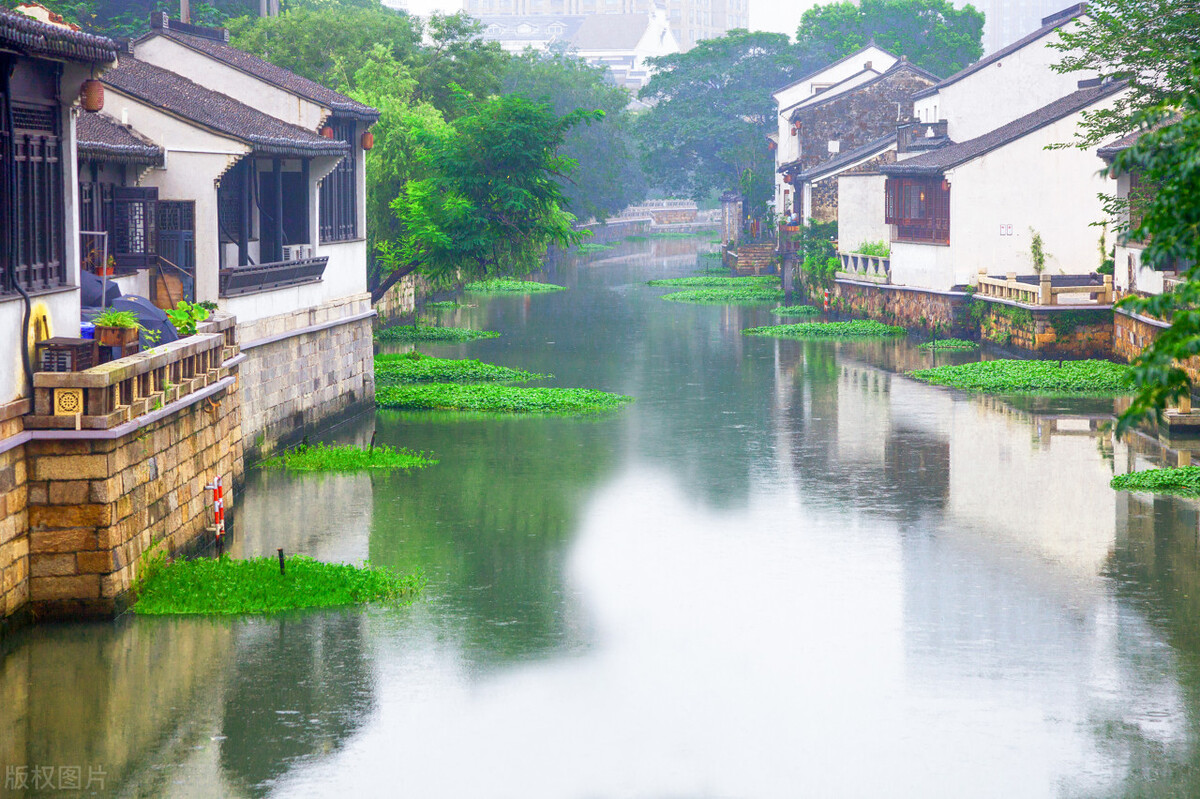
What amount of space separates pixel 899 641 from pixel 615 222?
383ft

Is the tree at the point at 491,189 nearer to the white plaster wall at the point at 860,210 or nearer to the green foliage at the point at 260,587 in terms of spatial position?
the white plaster wall at the point at 860,210

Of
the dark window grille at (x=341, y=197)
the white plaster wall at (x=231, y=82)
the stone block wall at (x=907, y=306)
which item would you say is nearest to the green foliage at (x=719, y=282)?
the stone block wall at (x=907, y=306)

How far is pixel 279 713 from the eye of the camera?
1402 centimetres

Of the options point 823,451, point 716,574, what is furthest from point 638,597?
point 823,451

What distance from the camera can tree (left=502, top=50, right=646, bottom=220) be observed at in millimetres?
92688

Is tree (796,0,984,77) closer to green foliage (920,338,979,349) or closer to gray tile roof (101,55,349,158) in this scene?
green foliage (920,338,979,349)

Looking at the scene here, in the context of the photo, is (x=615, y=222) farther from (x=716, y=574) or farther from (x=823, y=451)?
(x=716, y=574)

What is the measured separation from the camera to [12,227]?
16484 mm

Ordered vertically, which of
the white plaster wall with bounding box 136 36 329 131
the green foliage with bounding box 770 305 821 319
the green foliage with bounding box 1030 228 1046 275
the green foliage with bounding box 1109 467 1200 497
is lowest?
the green foliage with bounding box 1109 467 1200 497

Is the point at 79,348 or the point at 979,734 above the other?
the point at 79,348

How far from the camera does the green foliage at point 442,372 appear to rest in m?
40.6

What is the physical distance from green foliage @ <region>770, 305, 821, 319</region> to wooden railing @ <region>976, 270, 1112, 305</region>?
1456 cm

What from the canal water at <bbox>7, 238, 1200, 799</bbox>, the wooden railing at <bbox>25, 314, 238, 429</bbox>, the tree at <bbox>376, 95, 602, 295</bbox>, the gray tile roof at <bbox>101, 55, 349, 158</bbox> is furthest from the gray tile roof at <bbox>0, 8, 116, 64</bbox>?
the tree at <bbox>376, 95, 602, 295</bbox>

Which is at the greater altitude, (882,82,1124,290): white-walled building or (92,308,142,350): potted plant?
(882,82,1124,290): white-walled building
